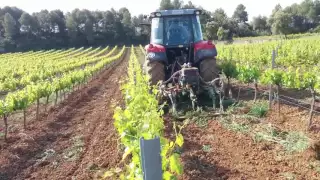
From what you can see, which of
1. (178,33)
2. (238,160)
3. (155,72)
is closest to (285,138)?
(238,160)

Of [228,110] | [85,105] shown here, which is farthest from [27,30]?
[228,110]

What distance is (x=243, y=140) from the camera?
575 centimetres

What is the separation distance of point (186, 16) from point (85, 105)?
13.7 ft

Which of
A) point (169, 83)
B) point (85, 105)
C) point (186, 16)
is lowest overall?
point (85, 105)

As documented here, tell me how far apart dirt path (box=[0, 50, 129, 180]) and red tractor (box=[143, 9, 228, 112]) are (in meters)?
1.56

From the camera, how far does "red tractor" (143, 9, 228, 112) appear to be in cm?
758

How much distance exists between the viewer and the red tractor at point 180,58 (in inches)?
299

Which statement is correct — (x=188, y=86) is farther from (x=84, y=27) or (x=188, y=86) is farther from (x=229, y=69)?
(x=84, y=27)

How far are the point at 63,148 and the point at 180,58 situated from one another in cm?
352

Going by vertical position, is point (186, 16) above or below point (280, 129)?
above

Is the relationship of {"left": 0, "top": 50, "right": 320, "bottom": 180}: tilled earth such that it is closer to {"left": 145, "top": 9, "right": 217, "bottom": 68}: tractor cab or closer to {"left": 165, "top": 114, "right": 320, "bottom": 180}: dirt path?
{"left": 165, "top": 114, "right": 320, "bottom": 180}: dirt path

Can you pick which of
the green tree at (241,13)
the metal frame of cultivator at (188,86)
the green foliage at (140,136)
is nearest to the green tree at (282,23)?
the green tree at (241,13)

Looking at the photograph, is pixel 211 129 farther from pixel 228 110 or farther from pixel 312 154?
pixel 312 154

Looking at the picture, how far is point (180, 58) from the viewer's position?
8.55m
